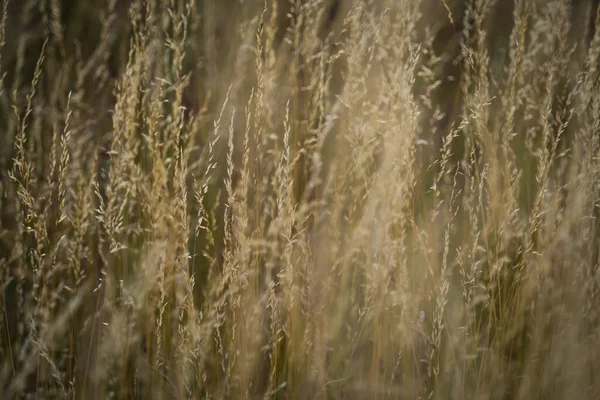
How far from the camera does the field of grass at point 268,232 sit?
3.70 feet

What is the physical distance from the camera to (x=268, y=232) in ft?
3.99

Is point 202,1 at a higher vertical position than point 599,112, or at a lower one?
higher

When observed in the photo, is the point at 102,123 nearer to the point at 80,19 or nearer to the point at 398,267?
the point at 80,19

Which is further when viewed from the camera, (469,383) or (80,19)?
(80,19)

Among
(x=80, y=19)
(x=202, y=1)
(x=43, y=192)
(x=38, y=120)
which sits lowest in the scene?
(x=43, y=192)

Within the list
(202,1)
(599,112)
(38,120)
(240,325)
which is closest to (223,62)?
(202,1)

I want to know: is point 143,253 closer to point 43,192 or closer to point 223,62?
point 43,192

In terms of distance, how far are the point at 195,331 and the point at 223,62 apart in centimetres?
87

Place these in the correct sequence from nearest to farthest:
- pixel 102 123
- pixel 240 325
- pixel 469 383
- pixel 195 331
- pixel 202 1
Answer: pixel 195 331 → pixel 240 325 → pixel 469 383 → pixel 102 123 → pixel 202 1

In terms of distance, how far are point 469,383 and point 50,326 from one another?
106 cm

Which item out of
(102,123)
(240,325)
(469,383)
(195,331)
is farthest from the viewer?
(102,123)

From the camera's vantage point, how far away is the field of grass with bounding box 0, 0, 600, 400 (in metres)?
1.13

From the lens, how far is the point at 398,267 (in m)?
1.31

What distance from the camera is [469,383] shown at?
1.31 m
